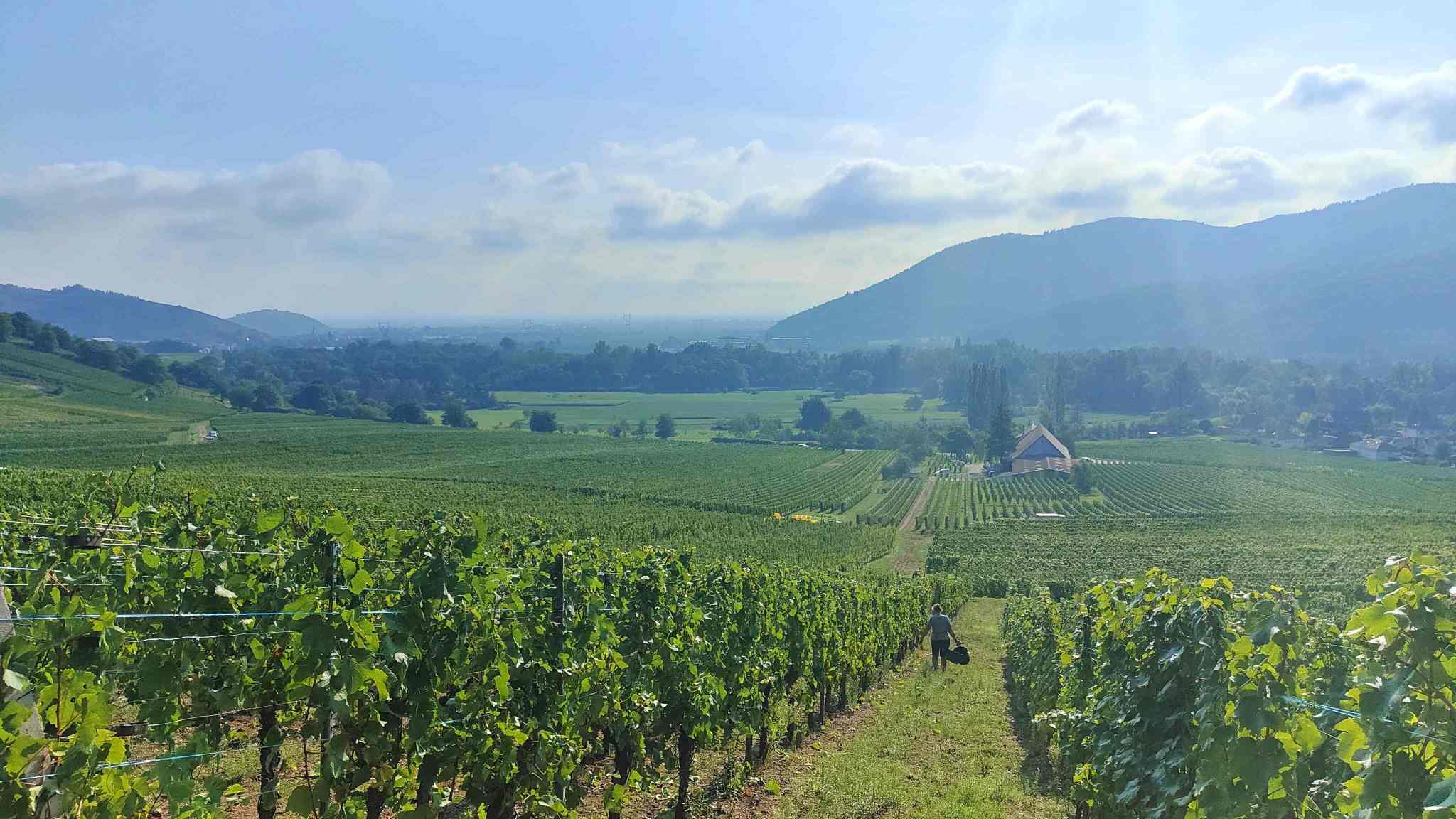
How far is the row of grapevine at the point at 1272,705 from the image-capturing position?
2957 millimetres

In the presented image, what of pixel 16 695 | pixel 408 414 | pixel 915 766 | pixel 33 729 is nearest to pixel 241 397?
pixel 408 414

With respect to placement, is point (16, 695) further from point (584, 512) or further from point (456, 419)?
point (456, 419)

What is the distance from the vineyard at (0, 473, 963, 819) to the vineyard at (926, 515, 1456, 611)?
3078 centimetres

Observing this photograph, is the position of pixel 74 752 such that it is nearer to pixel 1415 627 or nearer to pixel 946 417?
pixel 1415 627

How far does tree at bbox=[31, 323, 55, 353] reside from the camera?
99250 millimetres

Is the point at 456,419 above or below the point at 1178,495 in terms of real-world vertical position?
above

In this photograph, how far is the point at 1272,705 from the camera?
3.73 meters

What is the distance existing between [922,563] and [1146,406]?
134 meters

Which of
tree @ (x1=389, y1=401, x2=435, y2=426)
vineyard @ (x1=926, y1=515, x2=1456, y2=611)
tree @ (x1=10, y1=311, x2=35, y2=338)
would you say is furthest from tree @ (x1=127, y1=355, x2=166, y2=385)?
vineyard @ (x1=926, y1=515, x2=1456, y2=611)

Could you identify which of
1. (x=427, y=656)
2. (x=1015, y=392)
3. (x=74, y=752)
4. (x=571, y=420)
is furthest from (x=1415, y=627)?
(x=1015, y=392)

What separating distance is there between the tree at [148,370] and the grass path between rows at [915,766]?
106 m

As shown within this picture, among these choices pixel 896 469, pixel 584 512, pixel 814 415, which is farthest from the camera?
pixel 814 415

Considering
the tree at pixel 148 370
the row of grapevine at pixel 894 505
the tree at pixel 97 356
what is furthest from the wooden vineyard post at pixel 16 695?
the tree at pixel 97 356

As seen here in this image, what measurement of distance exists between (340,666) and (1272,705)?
4.13 metres
